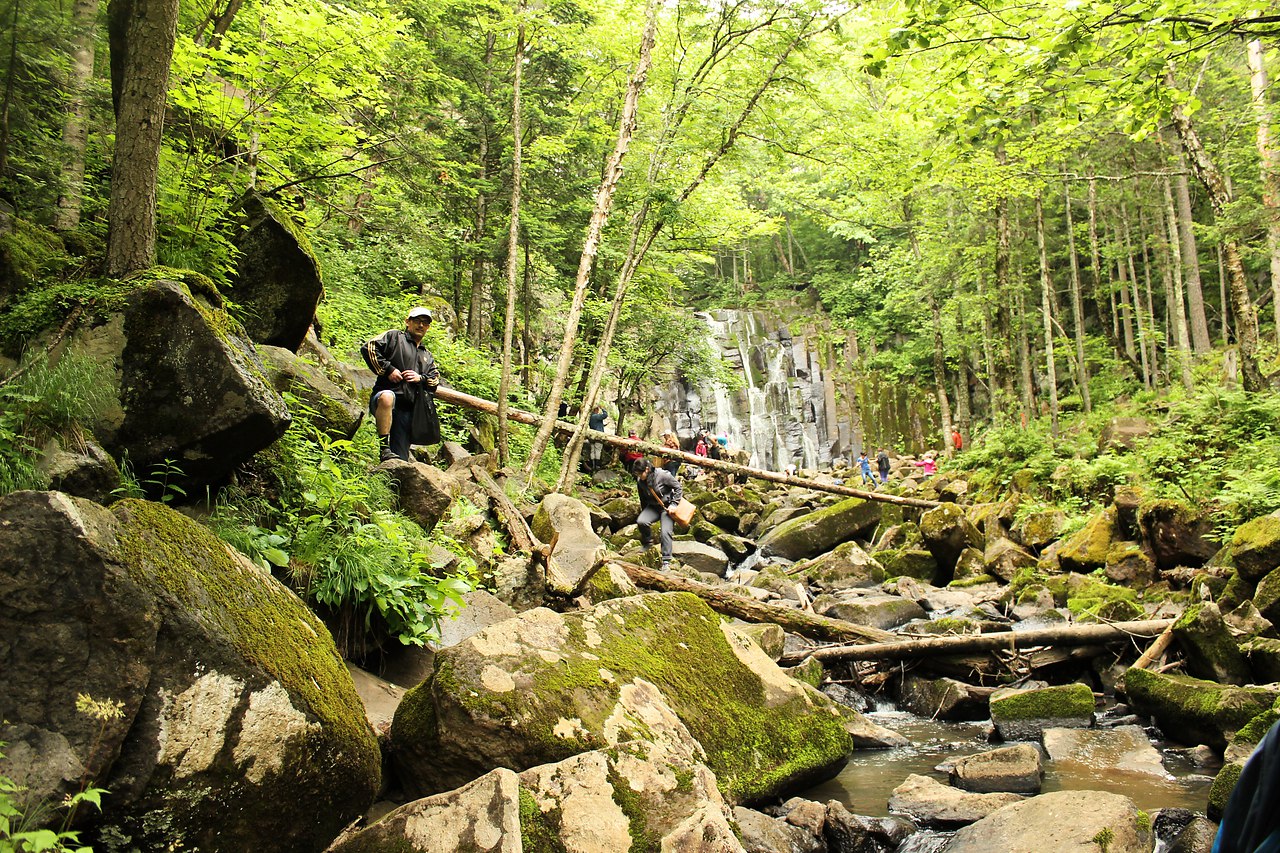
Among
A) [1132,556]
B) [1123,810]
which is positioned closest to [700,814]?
[1123,810]

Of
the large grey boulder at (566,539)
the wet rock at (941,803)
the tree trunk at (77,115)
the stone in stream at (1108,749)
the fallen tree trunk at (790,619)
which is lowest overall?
the stone in stream at (1108,749)

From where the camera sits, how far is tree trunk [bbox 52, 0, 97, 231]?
19.7ft

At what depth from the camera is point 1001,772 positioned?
530 centimetres

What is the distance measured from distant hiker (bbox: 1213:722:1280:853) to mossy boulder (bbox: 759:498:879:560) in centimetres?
1571

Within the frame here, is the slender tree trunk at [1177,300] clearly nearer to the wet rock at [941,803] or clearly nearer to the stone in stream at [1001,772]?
the stone in stream at [1001,772]

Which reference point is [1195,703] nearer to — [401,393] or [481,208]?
[401,393]

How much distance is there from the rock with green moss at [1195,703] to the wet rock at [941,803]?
2077 millimetres

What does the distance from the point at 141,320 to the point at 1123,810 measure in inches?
245

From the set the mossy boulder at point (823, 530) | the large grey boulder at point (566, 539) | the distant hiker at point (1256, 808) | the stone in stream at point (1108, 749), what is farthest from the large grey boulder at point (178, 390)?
the mossy boulder at point (823, 530)

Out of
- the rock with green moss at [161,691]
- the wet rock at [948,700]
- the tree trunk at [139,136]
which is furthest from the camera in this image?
the wet rock at [948,700]

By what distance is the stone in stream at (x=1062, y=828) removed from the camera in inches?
147

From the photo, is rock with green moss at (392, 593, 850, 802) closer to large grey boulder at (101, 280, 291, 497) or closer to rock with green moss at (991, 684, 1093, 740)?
large grey boulder at (101, 280, 291, 497)

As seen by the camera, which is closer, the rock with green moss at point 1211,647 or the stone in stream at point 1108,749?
the stone in stream at point 1108,749

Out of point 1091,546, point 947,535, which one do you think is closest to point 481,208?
point 947,535
